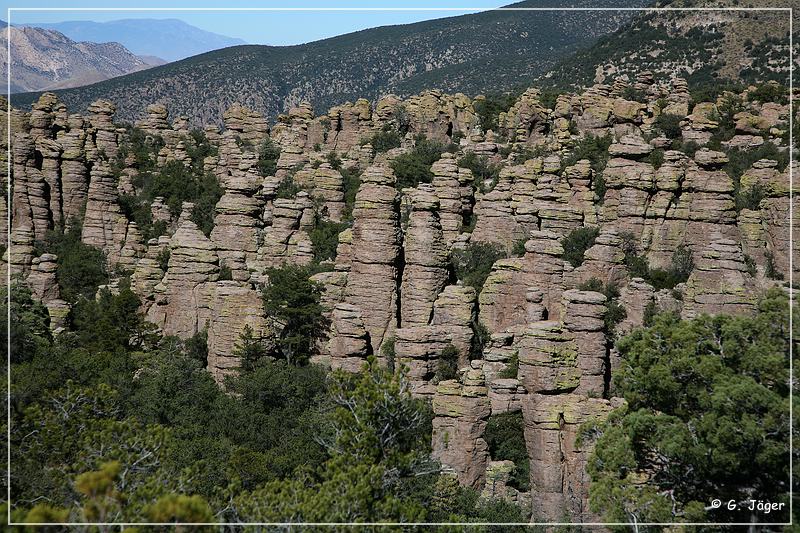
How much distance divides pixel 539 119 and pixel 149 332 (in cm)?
3324

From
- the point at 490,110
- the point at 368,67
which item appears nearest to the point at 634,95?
the point at 490,110

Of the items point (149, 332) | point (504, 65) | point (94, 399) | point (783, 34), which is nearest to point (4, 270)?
point (149, 332)

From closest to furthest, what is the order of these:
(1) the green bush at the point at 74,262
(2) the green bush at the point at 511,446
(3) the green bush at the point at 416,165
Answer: (2) the green bush at the point at 511,446 < (1) the green bush at the point at 74,262 < (3) the green bush at the point at 416,165

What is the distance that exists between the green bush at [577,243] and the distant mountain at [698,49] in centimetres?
4215

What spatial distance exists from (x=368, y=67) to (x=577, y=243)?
110 meters

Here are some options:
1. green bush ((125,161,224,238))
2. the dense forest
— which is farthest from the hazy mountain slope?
the dense forest

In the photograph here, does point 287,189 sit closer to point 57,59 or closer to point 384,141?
point 384,141

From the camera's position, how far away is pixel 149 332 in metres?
40.7

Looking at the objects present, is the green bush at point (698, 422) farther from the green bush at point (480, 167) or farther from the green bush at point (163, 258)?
the green bush at point (480, 167)

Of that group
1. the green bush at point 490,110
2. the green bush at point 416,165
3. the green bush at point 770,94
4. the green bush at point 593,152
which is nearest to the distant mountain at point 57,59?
the green bush at point 490,110

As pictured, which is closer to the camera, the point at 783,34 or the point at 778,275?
the point at 778,275

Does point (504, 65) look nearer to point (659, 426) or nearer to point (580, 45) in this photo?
point (580, 45)

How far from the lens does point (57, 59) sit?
415 ft

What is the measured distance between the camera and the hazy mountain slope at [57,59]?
120062 mm
